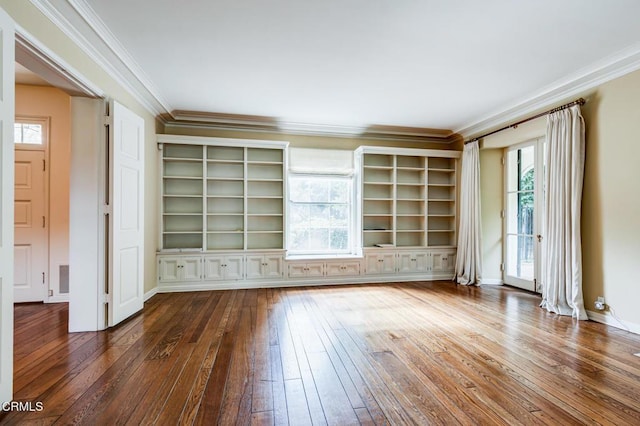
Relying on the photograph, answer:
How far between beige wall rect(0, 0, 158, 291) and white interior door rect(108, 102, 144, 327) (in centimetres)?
27

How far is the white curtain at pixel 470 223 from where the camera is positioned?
5.22 m

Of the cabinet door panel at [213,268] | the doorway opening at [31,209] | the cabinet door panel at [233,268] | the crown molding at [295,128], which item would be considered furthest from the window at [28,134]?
the cabinet door panel at [233,268]

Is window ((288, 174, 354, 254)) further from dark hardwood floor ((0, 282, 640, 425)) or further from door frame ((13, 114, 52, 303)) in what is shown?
door frame ((13, 114, 52, 303))

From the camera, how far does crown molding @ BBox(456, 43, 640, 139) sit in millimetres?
3055

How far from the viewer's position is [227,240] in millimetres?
5211

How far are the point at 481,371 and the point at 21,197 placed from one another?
568cm

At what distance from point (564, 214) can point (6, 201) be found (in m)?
5.22

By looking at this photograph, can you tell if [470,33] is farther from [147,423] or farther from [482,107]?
[147,423]

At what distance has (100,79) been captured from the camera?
121 inches

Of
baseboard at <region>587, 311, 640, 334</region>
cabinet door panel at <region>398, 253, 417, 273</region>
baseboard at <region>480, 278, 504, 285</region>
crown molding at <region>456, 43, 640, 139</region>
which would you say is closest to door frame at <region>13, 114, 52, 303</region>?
cabinet door panel at <region>398, 253, 417, 273</region>

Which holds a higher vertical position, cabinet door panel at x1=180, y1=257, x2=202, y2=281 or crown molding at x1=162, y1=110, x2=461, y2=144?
crown molding at x1=162, y1=110, x2=461, y2=144

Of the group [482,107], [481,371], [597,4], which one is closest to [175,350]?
[481,371]

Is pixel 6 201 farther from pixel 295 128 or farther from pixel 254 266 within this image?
pixel 295 128

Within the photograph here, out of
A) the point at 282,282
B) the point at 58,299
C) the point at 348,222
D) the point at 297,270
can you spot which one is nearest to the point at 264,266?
the point at 282,282
